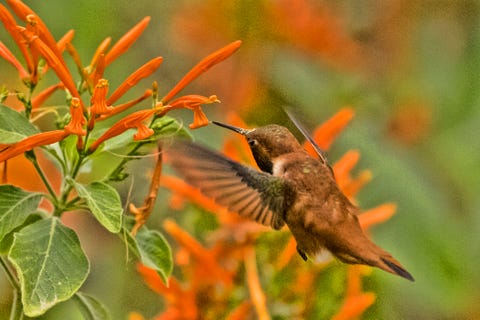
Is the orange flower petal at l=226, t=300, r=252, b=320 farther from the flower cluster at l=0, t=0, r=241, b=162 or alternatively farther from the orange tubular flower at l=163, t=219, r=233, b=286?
the flower cluster at l=0, t=0, r=241, b=162

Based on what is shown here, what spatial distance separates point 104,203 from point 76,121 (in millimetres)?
134

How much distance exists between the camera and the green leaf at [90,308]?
1.48m

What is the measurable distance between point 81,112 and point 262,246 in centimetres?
85

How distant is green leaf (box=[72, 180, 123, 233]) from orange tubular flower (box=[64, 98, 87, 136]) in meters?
0.10

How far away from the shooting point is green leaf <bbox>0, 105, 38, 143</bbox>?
4.43ft

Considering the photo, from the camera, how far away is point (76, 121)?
135 centimetres

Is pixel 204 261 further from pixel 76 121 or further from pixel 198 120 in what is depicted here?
pixel 76 121

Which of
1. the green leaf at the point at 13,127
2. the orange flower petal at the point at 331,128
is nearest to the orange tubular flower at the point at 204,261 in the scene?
the orange flower petal at the point at 331,128

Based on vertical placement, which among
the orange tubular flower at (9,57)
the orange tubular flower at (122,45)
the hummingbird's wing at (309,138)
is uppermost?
the orange tubular flower at (122,45)

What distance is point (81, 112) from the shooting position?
4.49 ft

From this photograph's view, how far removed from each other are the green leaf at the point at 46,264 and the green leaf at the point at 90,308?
12cm

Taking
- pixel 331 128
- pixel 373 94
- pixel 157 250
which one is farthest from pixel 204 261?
pixel 373 94

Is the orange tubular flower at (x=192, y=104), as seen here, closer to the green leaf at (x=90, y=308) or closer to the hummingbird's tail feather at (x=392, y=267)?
the green leaf at (x=90, y=308)

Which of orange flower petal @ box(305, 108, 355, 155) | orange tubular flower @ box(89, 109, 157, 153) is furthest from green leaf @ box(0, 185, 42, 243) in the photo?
orange flower petal @ box(305, 108, 355, 155)
